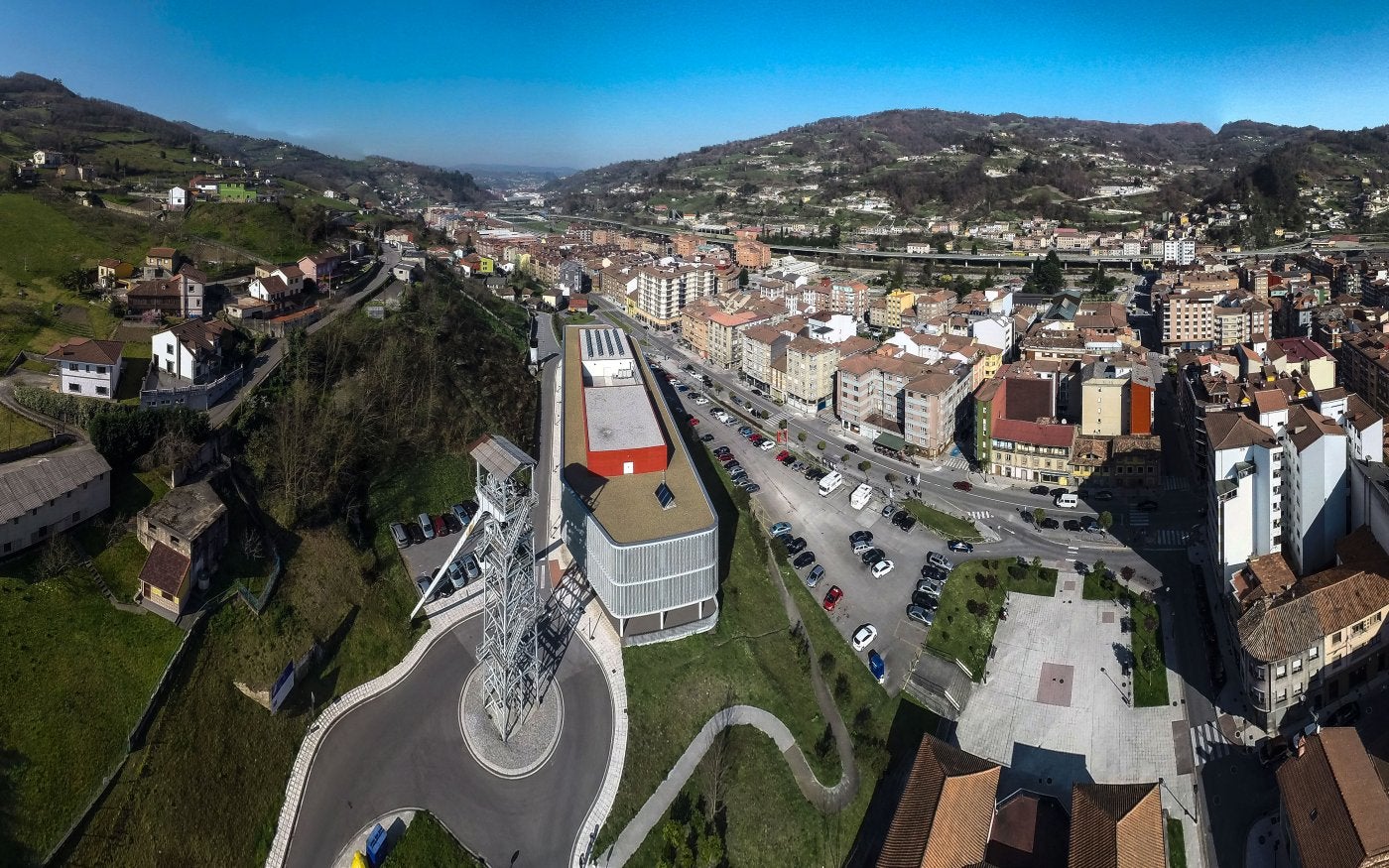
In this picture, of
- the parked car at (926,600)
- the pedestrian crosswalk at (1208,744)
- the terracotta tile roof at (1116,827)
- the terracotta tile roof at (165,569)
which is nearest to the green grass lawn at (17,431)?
the terracotta tile roof at (165,569)

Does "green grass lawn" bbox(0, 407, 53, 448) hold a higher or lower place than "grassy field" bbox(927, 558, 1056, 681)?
higher

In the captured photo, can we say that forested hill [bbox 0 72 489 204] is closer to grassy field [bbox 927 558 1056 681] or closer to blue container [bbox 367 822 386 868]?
blue container [bbox 367 822 386 868]

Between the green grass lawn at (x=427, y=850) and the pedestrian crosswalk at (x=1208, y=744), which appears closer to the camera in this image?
the green grass lawn at (x=427, y=850)

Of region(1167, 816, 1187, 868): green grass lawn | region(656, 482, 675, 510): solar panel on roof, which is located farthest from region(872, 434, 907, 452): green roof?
region(1167, 816, 1187, 868): green grass lawn

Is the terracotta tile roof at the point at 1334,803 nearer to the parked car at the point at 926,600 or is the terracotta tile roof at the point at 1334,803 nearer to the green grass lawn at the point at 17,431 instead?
the parked car at the point at 926,600

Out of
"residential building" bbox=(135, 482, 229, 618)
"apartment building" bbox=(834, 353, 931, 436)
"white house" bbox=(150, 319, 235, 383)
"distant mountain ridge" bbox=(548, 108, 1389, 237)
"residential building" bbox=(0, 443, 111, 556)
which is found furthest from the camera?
"distant mountain ridge" bbox=(548, 108, 1389, 237)

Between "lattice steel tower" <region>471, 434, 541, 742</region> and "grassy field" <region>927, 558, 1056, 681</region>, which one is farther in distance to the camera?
"grassy field" <region>927, 558, 1056, 681</region>

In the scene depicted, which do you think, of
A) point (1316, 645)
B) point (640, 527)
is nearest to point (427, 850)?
point (640, 527)
